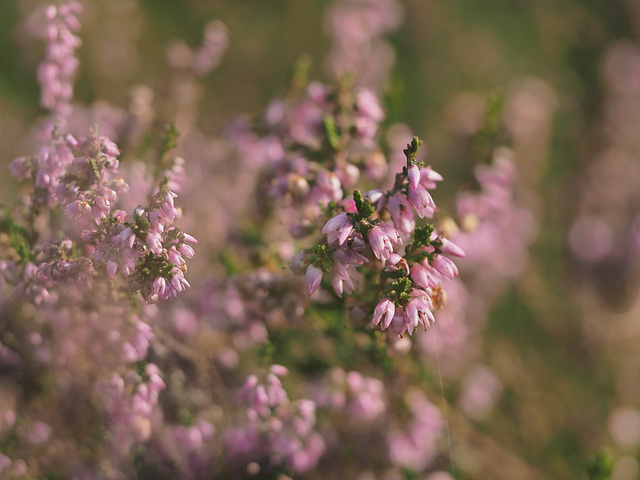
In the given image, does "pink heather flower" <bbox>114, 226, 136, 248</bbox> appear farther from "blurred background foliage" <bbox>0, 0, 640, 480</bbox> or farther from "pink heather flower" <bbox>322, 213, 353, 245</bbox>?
"blurred background foliage" <bbox>0, 0, 640, 480</bbox>

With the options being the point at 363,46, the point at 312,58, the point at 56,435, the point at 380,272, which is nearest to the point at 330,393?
the point at 380,272

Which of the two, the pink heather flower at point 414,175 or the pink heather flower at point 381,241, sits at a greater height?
the pink heather flower at point 414,175

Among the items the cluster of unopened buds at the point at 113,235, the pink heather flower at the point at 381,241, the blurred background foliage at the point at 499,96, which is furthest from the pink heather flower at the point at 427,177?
the blurred background foliage at the point at 499,96

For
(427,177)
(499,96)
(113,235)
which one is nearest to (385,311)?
(427,177)

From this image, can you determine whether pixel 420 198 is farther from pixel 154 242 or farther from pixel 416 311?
pixel 154 242

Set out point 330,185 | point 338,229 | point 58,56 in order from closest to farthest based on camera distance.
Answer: point 338,229 → point 330,185 → point 58,56

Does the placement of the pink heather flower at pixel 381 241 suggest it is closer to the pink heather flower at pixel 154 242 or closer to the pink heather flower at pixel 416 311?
the pink heather flower at pixel 416 311

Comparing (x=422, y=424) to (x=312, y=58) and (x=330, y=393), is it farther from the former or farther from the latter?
(x=312, y=58)
